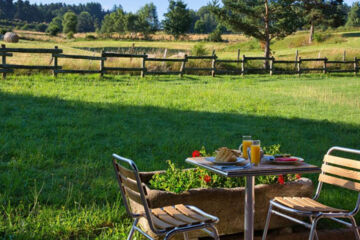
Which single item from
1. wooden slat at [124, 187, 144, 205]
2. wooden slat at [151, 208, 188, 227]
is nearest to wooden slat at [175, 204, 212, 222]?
wooden slat at [151, 208, 188, 227]

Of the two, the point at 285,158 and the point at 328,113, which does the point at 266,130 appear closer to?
the point at 328,113

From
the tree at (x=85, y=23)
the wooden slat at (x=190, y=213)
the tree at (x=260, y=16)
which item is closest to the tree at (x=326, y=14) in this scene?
the tree at (x=260, y=16)

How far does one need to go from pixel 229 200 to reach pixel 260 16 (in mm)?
24642

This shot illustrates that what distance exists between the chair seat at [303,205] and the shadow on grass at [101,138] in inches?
67.9

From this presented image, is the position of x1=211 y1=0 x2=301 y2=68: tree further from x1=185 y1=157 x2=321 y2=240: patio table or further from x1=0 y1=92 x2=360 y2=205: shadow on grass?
x1=185 y1=157 x2=321 y2=240: patio table

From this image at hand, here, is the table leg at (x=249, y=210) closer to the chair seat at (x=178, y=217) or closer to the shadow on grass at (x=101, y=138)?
the chair seat at (x=178, y=217)

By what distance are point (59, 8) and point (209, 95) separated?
6531 inches

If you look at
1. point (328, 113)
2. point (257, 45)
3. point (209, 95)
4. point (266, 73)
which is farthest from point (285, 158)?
point (257, 45)

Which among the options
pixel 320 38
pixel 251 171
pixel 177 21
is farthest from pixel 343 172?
pixel 177 21

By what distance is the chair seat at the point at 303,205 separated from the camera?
3107 millimetres

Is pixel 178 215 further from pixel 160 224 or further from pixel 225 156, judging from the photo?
pixel 225 156

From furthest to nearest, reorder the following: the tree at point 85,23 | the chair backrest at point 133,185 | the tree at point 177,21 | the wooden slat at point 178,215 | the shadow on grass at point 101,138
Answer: the tree at point 85,23
the tree at point 177,21
the shadow on grass at point 101,138
the wooden slat at point 178,215
the chair backrest at point 133,185

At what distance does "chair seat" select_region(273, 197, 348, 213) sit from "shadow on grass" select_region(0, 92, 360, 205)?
5.65 ft

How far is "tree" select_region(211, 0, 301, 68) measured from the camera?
25797 millimetres
